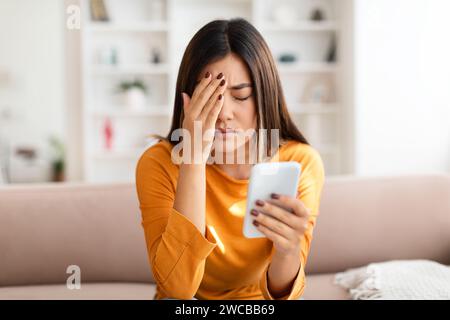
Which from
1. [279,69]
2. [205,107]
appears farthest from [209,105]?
[279,69]

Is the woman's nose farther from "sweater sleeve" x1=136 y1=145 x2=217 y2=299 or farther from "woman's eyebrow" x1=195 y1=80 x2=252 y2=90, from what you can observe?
"sweater sleeve" x1=136 y1=145 x2=217 y2=299

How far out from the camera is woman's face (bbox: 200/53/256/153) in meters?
0.64

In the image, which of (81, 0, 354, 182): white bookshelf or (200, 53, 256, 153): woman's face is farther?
(81, 0, 354, 182): white bookshelf

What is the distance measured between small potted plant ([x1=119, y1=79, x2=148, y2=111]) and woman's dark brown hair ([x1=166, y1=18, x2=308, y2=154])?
258 centimetres

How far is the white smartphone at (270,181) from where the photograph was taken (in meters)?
0.57

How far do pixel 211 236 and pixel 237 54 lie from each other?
251 mm

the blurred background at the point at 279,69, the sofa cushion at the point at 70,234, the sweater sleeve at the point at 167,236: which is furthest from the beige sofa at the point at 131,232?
the blurred background at the point at 279,69

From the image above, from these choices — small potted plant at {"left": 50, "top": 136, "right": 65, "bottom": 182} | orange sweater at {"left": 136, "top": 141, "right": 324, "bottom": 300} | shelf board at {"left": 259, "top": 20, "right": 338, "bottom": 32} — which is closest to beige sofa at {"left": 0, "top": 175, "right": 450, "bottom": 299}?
orange sweater at {"left": 136, "top": 141, "right": 324, "bottom": 300}

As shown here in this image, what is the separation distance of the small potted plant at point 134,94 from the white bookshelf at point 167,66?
42 millimetres

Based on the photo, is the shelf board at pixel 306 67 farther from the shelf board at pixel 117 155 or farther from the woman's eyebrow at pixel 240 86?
the woman's eyebrow at pixel 240 86

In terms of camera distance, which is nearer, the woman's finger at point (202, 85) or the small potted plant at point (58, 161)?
the woman's finger at point (202, 85)

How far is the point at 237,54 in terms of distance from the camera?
0.65 metres

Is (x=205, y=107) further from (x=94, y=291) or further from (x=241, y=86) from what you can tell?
(x=94, y=291)

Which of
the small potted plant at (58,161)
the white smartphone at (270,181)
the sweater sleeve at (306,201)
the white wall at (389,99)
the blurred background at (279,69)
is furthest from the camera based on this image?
the small potted plant at (58,161)
